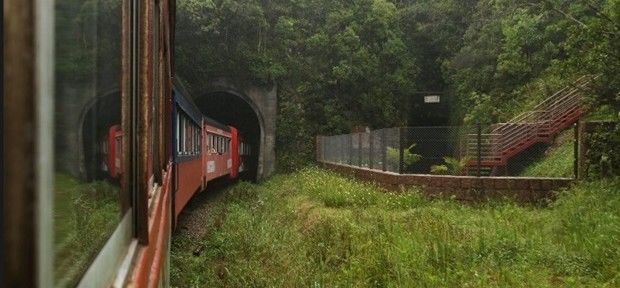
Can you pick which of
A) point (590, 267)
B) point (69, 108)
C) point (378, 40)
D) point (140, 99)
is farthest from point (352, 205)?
point (378, 40)

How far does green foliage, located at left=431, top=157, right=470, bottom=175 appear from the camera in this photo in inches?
544

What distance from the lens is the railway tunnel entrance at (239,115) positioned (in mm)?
30553

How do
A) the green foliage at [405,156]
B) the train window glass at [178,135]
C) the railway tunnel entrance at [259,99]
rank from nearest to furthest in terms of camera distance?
the train window glass at [178,135]
the green foliage at [405,156]
the railway tunnel entrance at [259,99]

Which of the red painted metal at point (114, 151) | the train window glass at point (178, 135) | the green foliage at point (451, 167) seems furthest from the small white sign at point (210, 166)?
the red painted metal at point (114, 151)

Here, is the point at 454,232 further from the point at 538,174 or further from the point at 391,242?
the point at 538,174

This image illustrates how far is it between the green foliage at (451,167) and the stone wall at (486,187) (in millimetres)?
769

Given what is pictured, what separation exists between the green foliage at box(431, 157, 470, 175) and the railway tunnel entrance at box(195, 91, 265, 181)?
1662 centimetres

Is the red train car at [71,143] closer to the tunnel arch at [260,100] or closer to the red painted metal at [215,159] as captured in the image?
the red painted metal at [215,159]

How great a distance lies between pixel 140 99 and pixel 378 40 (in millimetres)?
28594

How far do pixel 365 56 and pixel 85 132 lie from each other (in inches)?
1103

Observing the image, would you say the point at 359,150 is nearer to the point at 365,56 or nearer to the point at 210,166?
the point at 210,166

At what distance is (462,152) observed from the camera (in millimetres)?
14516

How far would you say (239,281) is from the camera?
7543 mm

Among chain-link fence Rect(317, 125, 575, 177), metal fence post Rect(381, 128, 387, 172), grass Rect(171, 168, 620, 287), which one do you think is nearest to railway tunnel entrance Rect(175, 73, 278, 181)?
chain-link fence Rect(317, 125, 575, 177)
